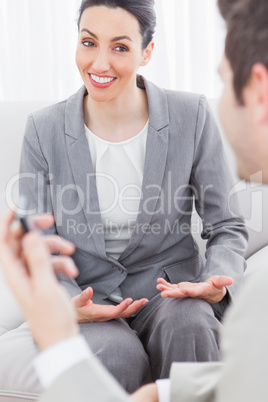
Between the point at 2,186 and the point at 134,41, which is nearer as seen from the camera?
the point at 134,41

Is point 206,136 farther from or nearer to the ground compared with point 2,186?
farther from the ground

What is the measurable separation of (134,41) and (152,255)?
24.9 inches

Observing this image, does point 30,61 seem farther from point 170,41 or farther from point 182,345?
point 182,345

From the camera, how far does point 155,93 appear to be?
73.1 inches

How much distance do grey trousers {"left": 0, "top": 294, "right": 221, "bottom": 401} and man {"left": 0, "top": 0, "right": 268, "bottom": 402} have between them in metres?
0.71

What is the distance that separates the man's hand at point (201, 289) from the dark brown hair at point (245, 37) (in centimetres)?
77

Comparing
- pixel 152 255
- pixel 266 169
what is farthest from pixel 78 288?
pixel 266 169

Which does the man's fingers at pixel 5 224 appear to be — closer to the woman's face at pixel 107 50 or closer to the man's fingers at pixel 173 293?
the man's fingers at pixel 173 293

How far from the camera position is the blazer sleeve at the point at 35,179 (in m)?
1.80

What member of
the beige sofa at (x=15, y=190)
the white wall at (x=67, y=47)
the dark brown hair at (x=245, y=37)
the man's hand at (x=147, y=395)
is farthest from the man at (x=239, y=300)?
the white wall at (x=67, y=47)

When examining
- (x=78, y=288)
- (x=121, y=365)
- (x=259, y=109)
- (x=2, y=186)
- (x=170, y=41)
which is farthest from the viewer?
(x=170, y=41)

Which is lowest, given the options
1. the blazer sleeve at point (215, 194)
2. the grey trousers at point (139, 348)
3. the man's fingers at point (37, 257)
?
the grey trousers at point (139, 348)

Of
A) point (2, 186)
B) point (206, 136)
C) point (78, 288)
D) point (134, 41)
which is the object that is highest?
point (134, 41)

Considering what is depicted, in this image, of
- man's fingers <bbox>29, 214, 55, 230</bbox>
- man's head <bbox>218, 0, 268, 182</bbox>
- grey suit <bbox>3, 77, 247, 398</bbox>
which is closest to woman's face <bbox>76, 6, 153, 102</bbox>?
grey suit <bbox>3, 77, 247, 398</bbox>
